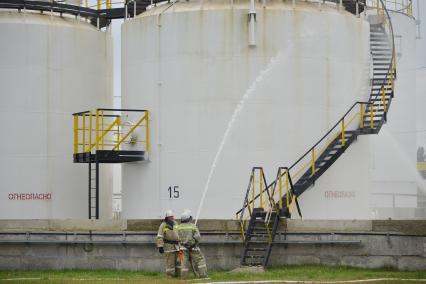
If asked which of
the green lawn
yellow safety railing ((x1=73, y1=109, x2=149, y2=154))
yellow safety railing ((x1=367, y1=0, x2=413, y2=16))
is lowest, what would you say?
the green lawn

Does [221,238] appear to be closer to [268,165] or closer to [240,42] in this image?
[268,165]

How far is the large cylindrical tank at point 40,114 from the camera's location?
37.5 m

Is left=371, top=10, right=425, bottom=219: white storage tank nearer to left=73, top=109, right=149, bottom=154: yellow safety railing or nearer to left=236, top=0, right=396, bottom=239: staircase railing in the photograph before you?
left=236, top=0, right=396, bottom=239: staircase railing

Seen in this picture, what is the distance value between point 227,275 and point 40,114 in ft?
43.8

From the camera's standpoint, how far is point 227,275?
87.3 ft

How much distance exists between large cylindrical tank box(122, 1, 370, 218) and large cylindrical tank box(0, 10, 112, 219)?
4.23m

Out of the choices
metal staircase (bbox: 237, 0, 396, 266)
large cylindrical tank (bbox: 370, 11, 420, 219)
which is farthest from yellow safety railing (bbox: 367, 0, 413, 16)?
metal staircase (bbox: 237, 0, 396, 266)

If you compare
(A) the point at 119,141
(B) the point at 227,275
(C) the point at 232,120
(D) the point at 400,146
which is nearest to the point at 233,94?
(C) the point at 232,120

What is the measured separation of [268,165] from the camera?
3381 cm

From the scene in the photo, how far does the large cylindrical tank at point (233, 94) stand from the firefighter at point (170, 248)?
23.4ft

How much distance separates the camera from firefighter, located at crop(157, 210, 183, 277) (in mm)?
26484

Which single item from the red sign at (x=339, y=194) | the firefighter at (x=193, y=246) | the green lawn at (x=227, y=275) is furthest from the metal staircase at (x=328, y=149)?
the firefighter at (x=193, y=246)

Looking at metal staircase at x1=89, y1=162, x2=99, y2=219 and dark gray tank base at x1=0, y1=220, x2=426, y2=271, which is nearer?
dark gray tank base at x1=0, y1=220, x2=426, y2=271

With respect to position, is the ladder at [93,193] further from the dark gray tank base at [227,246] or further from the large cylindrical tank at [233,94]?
the dark gray tank base at [227,246]
